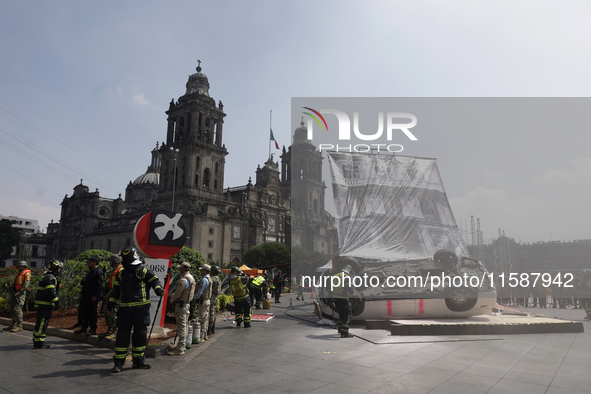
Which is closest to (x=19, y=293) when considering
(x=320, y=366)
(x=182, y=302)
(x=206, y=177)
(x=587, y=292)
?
(x=182, y=302)

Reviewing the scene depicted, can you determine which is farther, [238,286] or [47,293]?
[238,286]

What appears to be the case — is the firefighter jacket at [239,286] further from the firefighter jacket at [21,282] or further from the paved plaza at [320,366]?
the firefighter jacket at [21,282]

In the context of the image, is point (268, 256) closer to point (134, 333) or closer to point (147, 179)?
point (147, 179)

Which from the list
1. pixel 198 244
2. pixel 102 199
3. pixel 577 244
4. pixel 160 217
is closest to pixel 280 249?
pixel 198 244

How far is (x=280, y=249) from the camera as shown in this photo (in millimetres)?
59406

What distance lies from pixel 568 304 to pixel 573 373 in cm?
1932

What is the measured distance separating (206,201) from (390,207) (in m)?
39.8

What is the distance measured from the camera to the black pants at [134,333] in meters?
6.43

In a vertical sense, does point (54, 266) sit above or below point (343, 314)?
above

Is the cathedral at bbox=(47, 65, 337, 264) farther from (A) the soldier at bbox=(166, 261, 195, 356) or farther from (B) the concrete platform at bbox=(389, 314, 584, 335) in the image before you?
(A) the soldier at bbox=(166, 261, 195, 356)

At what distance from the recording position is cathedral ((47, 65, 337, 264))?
199 ft

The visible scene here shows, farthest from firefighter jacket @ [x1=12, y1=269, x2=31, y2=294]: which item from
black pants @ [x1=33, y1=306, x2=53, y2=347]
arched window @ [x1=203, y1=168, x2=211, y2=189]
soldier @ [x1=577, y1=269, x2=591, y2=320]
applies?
arched window @ [x1=203, y1=168, x2=211, y2=189]

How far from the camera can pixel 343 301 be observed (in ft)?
33.6

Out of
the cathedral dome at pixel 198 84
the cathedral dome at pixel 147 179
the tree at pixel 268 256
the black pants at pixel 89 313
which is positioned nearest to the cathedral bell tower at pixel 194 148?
the cathedral dome at pixel 198 84
